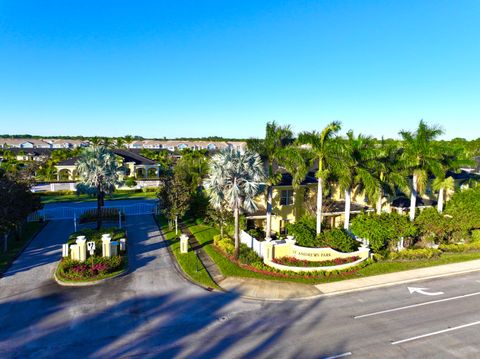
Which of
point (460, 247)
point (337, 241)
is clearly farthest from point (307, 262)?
point (460, 247)

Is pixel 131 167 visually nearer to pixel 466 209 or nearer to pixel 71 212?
pixel 71 212

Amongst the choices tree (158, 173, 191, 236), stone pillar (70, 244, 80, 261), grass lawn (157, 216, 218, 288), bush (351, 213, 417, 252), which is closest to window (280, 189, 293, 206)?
bush (351, 213, 417, 252)

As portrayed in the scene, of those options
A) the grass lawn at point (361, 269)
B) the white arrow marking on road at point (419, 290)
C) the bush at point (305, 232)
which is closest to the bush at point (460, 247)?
the grass lawn at point (361, 269)

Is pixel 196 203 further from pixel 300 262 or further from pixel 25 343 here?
pixel 25 343

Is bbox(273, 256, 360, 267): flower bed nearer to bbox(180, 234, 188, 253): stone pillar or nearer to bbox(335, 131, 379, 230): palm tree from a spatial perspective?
bbox(335, 131, 379, 230): palm tree

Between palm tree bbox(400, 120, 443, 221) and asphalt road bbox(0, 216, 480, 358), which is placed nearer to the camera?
asphalt road bbox(0, 216, 480, 358)

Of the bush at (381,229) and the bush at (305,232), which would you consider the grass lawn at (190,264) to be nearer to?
the bush at (305,232)
